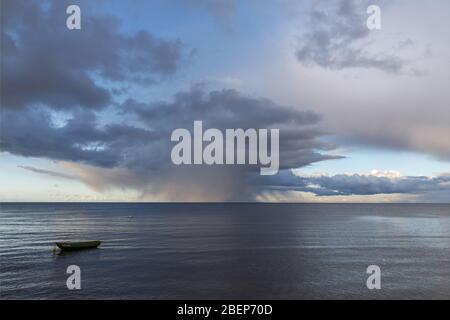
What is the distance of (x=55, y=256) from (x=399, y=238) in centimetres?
11351

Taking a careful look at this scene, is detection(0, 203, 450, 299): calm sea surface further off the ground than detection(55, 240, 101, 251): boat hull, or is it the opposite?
detection(55, 240, 101, 251): boat hull

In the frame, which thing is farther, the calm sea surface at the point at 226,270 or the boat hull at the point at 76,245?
the boat hull at the point at 76,245

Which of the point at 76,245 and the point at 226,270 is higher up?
the point at 76,245

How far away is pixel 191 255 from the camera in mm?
84000

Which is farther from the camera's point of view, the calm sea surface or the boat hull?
the boat hull

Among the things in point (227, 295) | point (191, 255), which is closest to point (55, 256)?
point (191, 255)

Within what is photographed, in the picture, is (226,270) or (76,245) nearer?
(226,270)

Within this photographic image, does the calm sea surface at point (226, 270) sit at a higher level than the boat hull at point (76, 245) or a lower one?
lower
